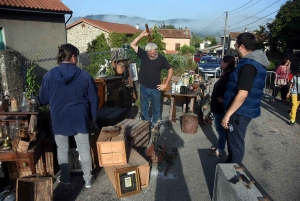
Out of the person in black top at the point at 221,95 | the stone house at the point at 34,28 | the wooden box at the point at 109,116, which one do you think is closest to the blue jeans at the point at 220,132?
the person in black top at the point at 221,95

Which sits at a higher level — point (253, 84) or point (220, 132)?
point (253, 84)

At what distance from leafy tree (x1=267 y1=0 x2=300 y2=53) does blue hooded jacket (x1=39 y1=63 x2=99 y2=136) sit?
19247 millimetres

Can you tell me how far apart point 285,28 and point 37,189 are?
21662mm

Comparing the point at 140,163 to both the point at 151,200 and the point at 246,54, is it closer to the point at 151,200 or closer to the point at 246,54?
the point at 151,200

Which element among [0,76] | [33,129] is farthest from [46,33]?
[33,129]

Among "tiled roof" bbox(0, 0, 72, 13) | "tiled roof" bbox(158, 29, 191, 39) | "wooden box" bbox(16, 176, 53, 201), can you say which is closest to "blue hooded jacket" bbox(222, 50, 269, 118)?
"wooden box" bbox(16, 176, 53, 201)

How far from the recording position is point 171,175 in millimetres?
3887

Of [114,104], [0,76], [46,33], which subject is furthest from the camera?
[46,33]

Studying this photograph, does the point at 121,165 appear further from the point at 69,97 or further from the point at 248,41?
the point at 248,41

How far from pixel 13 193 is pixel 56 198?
0.56 m

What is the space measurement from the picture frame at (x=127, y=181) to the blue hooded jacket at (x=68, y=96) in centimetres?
75

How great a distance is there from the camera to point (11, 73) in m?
4.28

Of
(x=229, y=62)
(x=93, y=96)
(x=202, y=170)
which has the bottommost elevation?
(x=202, y=170)

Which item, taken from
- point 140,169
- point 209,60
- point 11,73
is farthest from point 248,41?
point 209,60
